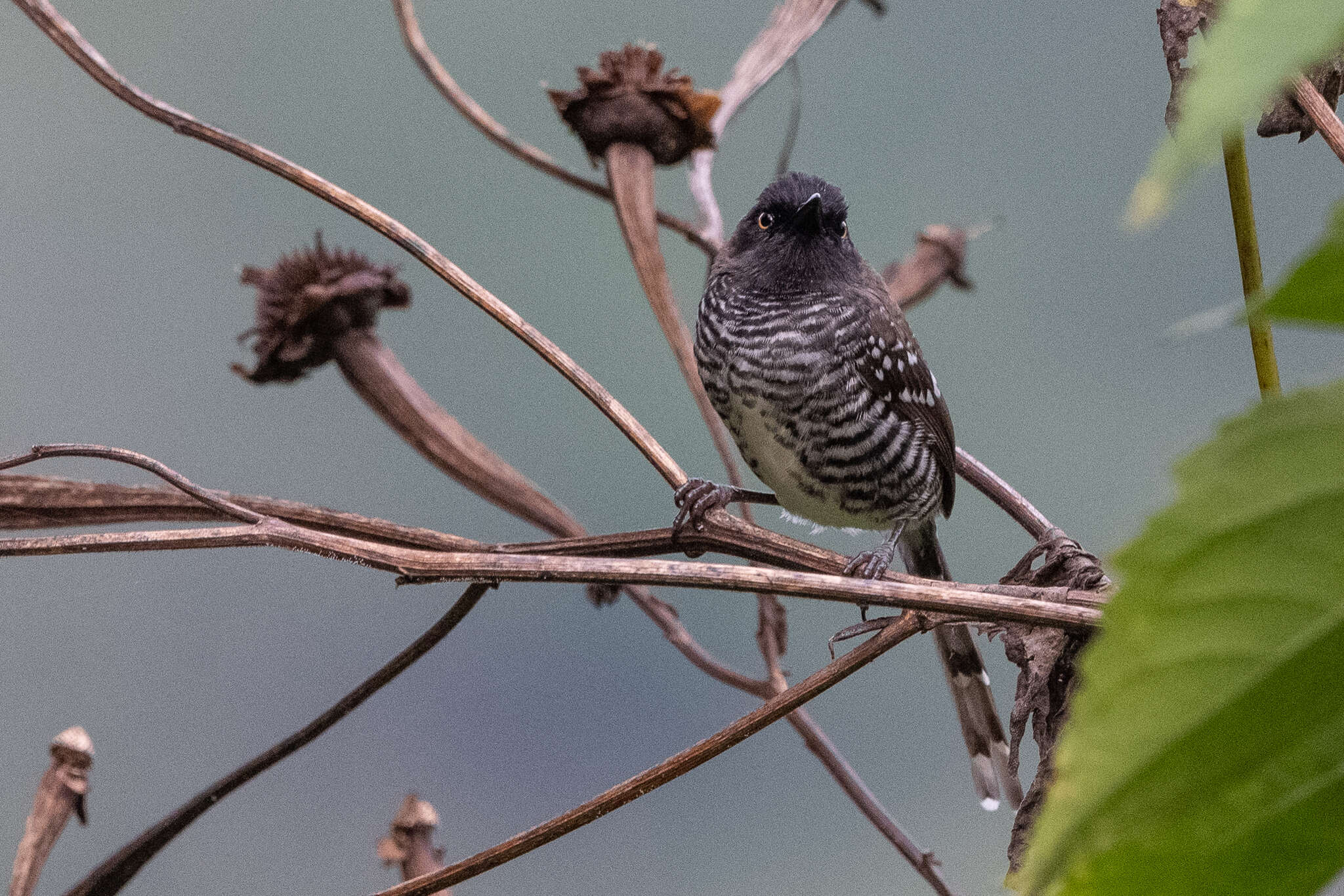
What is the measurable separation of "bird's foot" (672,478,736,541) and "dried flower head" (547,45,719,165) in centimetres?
35

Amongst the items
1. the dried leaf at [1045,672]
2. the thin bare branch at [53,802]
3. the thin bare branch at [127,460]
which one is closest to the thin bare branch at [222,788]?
the thin bare branch at [53,802]

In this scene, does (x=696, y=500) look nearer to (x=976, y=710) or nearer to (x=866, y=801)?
(x=866, y=801)

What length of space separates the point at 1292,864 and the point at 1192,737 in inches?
2.6

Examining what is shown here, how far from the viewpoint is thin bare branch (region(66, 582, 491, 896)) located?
78 cm

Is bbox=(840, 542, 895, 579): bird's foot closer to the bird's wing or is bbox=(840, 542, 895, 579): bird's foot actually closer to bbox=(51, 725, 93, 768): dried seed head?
the bird's wing

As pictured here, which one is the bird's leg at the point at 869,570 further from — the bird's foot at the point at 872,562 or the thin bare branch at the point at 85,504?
the thin bare branch at the point at 85,504

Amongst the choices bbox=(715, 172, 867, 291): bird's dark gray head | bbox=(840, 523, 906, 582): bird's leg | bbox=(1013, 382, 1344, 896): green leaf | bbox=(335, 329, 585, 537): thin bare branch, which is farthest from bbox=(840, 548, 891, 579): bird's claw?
bbox=(1013, 382, 1344, 896): green leaf

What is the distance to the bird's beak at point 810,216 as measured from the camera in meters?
1.34

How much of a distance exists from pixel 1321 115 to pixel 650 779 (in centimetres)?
53

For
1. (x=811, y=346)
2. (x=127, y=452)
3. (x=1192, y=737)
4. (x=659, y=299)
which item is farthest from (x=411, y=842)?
(x=1192, y=737)

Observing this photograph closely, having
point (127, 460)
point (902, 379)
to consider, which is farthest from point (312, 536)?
point (902, 379)

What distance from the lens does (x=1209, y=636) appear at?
0.63 feet

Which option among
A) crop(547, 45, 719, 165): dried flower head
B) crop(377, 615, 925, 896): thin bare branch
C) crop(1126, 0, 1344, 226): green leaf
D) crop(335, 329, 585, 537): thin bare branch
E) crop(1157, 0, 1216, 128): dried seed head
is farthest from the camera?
Answer: crop(547, 45, 719, 165): dried flower head

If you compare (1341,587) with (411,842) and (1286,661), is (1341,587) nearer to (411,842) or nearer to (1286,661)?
(1286,661)
